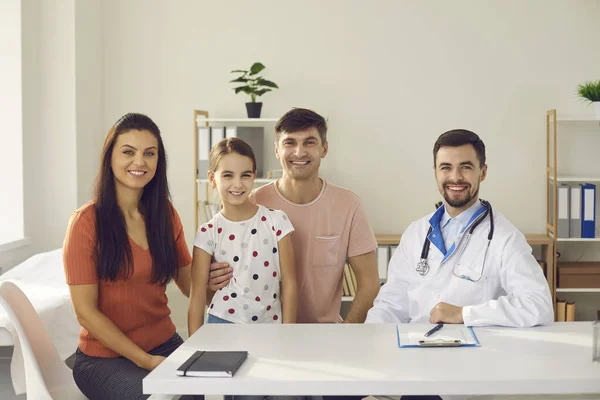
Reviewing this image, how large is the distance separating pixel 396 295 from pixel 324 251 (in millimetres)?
326

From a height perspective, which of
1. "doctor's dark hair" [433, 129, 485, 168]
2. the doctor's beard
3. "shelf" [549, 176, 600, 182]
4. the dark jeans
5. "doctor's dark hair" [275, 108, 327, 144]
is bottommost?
the dark jeans

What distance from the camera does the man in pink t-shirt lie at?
249cm

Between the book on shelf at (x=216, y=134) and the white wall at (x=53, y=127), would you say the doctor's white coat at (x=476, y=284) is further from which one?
the white wall at (x=53, y=127)

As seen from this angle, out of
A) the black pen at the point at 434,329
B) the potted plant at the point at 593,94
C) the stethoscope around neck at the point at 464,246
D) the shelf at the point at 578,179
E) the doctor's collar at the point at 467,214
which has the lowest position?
the black pen at the point at 434,329

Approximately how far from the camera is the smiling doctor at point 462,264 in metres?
2.05

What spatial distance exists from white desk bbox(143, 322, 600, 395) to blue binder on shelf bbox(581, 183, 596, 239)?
2.43 meters

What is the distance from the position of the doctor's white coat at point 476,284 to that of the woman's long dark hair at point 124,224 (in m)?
0.73

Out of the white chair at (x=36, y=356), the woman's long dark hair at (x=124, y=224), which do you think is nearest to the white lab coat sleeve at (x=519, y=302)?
the woman's long dark hair at (x=124, y=224)

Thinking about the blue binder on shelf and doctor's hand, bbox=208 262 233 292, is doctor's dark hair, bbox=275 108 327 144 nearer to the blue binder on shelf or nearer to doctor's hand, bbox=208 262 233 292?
doctor's hand, bbox=208 262 233 292

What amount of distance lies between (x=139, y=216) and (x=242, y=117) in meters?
2.41

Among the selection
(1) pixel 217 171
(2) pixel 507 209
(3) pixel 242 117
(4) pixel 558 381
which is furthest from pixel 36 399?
(2) pixel 507 209

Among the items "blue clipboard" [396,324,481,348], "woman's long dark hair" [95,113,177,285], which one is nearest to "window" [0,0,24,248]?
"woman's long dark hair" [95,113,177,285]

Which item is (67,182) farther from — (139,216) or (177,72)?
(139,216)

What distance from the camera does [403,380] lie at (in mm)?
1537
